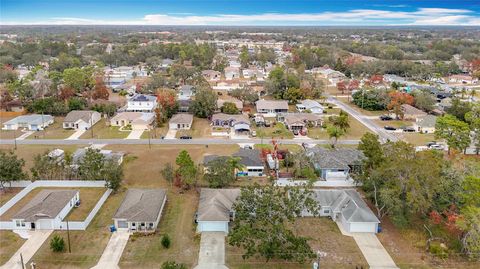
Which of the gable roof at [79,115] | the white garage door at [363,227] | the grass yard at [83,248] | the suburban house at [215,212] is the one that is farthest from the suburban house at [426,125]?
the gable roof at [79,115]

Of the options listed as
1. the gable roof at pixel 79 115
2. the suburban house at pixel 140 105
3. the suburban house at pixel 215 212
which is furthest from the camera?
the suburban house at pixel 140 105

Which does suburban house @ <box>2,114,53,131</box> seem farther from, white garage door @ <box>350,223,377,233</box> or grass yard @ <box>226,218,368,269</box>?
white garage door @ <box>350,223,377,233</box>

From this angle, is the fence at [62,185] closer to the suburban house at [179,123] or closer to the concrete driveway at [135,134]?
the concrete driveway at [135,134]

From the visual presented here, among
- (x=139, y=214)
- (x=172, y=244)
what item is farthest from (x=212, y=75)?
(x=172, y=244)

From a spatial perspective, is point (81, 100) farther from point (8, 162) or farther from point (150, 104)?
point (8, 162)

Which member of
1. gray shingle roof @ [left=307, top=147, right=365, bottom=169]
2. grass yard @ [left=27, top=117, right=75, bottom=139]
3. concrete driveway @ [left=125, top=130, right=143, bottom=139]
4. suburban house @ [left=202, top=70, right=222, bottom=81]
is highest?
suburban house @ [left=202, top=70, right=222, bottom=81]

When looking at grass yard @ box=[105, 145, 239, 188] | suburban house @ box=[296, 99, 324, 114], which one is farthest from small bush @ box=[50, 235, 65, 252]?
suburban house @ box=[296, 99, 324, 114]

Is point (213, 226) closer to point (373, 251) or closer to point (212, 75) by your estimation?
point (373, 251)

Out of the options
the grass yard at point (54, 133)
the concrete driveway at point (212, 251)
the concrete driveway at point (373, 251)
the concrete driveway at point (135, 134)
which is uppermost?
the grass yard at point (54, 133)
